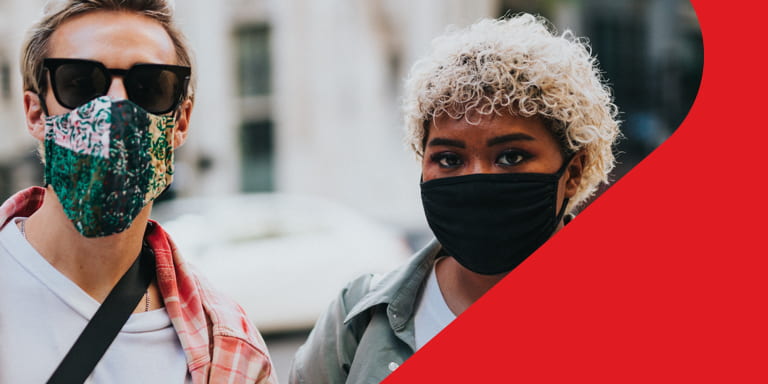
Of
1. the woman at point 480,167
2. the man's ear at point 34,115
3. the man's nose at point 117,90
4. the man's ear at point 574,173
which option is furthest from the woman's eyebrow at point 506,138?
the man's ear at point 34,115

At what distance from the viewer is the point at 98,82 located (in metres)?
1.97

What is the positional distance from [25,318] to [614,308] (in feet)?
4.30

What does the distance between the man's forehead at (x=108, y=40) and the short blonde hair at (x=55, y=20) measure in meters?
0.02

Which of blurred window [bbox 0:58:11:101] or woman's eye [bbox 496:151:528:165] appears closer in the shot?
woman's eye [bbox 496:151:528:165]

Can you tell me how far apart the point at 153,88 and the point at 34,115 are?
317mm

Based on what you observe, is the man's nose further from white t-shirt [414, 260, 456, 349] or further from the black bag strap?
white t-shirt [414, 260, 456, 349]

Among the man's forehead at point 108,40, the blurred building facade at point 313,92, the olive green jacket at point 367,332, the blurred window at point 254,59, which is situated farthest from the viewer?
the blurred window at point 254,59

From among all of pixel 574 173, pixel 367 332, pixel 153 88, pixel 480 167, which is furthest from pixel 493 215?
pixel 153 88

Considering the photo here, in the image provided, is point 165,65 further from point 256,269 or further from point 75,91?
point 256,269

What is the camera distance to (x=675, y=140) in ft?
4.73

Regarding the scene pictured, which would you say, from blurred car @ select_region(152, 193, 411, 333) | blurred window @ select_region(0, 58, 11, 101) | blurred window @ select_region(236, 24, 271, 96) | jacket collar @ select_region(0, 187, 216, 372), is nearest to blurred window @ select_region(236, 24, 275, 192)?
blurred window @ select_region(236, 24, 271, 96)

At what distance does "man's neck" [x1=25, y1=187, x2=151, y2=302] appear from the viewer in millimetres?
1995

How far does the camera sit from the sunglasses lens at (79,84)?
1.96m

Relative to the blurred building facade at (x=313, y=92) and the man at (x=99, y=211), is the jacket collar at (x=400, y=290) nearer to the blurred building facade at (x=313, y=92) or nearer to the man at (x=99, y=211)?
the man at (x=99, y=211)
